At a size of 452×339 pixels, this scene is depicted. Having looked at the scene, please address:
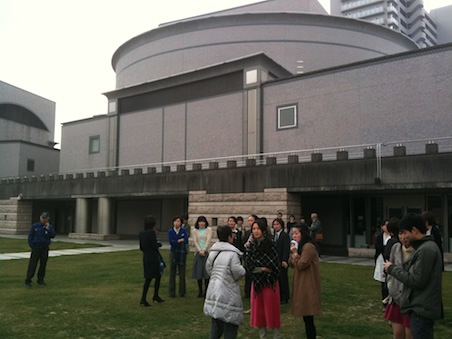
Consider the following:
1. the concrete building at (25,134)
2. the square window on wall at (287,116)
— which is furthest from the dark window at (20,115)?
the square window on wall at (287,116)

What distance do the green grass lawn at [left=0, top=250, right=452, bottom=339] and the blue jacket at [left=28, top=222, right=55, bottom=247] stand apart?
1134 mm

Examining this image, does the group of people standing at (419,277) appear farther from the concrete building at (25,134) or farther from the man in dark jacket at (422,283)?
the concrete building at (25,134)

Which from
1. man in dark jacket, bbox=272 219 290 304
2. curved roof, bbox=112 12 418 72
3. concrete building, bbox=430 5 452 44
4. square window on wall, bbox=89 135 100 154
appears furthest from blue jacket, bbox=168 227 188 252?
concrete building, bbox=430 5 452 44

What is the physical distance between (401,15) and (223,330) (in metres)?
115

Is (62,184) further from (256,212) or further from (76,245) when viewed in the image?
(256,212)

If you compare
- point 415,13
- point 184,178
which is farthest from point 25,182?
point 415,13

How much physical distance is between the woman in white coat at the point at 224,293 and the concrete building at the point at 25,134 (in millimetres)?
38430

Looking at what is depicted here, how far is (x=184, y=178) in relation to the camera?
23641 millimetres

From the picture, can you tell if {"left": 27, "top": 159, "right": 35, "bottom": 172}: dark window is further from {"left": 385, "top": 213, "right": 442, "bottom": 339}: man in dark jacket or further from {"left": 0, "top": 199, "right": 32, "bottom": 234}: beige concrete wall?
{"left": 385, "top": 213, "right": 442, "bottom": 339}: man in dark jacket

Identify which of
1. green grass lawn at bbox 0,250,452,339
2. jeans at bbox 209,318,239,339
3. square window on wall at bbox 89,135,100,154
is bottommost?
green grass lawn at bbox 0,250,452,339

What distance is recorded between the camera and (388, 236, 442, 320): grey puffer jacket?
392 cm

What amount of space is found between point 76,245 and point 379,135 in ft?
57.1

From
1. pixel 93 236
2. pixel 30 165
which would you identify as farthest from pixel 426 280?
pixel 30 165

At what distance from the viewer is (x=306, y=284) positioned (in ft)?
19.7
